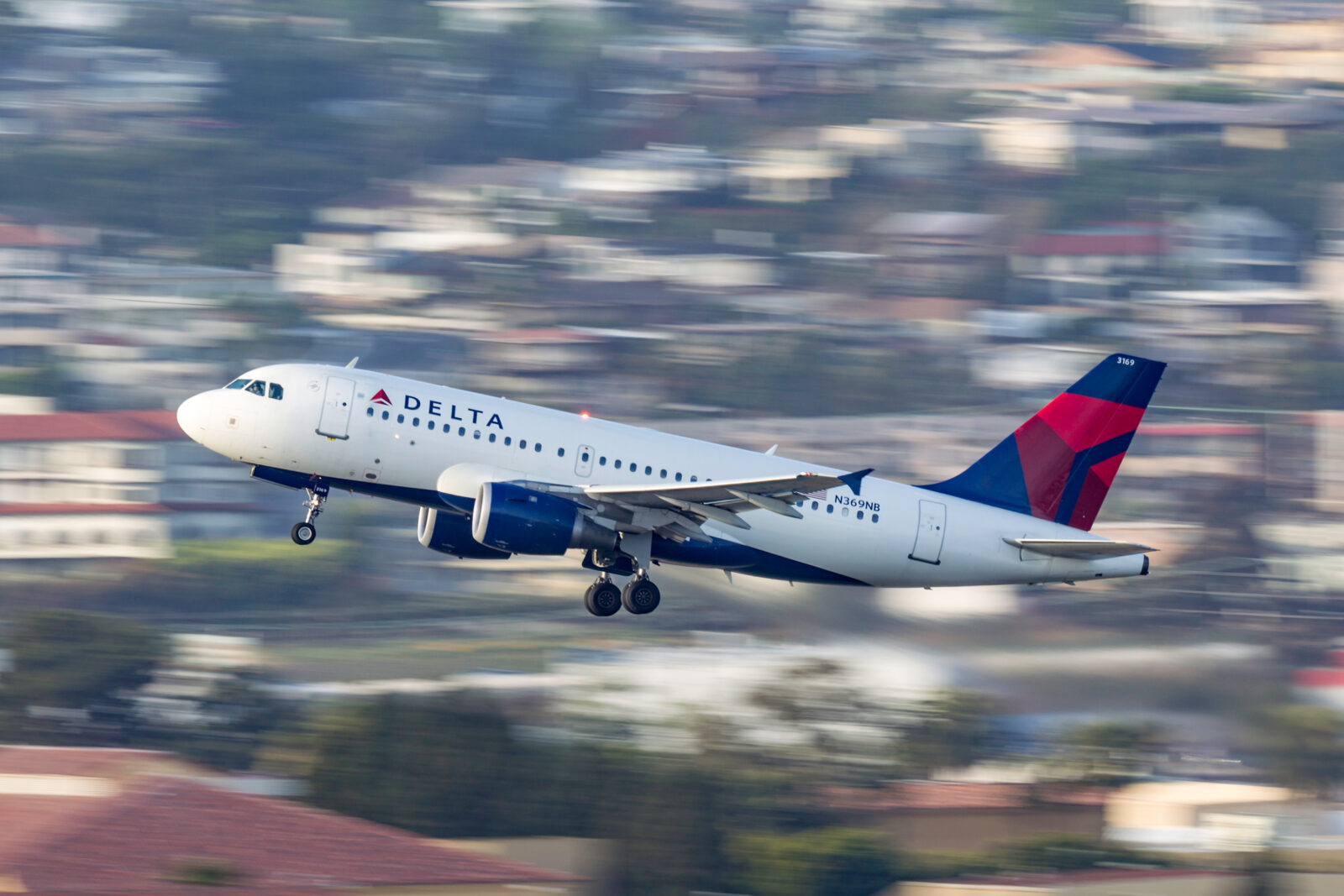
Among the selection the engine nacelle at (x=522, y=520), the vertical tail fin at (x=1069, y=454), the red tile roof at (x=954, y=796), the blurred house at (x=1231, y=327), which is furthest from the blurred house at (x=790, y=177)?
A: the engine nacelle at (x=522, y=520)

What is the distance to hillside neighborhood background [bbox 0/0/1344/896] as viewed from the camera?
51125 mm

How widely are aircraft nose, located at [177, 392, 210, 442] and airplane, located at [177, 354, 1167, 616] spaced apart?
0.17 feet

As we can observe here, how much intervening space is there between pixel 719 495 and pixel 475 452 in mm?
4736

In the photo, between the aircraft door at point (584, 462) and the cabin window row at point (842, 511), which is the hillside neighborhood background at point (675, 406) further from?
the cabin window row at point (842, 511)

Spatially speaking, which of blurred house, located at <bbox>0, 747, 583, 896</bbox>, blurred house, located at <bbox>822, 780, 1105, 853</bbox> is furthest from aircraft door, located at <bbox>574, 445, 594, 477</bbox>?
blurred house, located at <bbox>822, 780, 1105, 853</bbox>

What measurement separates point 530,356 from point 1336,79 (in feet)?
356

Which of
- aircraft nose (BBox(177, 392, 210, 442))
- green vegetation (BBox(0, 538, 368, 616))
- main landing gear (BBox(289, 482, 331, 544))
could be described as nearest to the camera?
aircraft nose (BBox(177, 392, 210, 442))

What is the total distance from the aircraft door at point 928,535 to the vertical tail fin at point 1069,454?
1.27 m

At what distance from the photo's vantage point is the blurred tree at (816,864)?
50312 mm

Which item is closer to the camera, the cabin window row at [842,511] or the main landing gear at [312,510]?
the main landing gear at [312,510]

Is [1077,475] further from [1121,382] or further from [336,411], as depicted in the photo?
[336,411]

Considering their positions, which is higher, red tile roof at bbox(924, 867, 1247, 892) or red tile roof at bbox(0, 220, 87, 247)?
red tile roof at bbox(0, 220, 87, 247)

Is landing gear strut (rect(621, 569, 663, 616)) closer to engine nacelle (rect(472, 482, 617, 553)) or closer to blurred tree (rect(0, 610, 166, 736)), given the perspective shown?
engine nacelle (rect(472, 482, 617, 553))

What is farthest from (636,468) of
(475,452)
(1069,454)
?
(1069,454)
